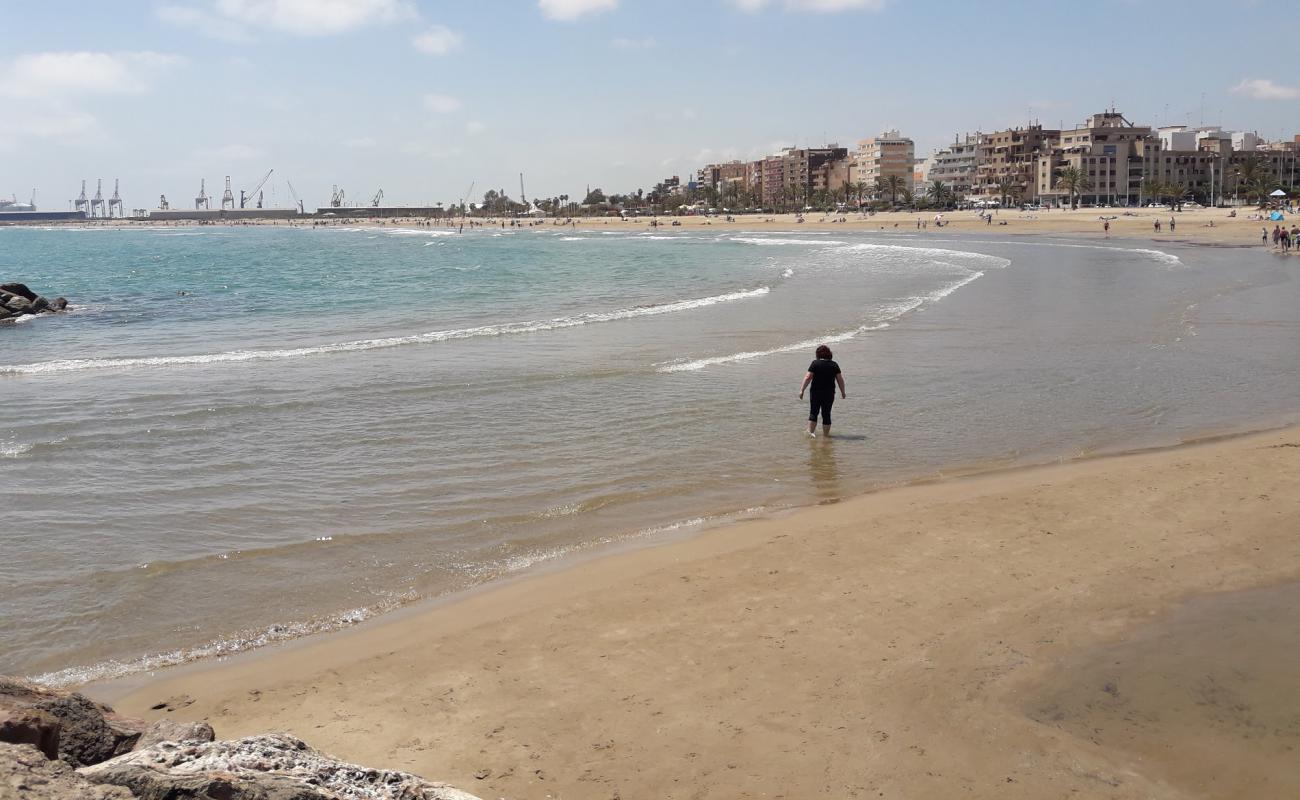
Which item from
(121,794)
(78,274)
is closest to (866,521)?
(121,794)

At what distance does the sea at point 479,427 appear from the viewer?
8.54 metres

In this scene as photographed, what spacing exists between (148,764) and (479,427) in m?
11.1

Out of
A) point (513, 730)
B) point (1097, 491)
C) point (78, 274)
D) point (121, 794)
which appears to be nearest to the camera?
point (121, 794)

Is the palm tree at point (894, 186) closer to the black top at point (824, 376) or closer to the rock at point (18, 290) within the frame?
the rock at point (18, 290)

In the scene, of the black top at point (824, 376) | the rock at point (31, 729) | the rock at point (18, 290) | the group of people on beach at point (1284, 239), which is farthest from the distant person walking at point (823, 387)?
the group of people on beach at point (1284, 239)

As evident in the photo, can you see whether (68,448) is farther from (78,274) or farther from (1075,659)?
(78,274)

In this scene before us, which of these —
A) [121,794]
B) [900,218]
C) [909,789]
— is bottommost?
[909,789]

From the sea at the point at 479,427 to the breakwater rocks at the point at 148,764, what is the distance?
302 centimetres

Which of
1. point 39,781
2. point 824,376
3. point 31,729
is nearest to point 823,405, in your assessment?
point 824,376

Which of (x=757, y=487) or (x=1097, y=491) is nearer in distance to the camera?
(x=1097, y=491)

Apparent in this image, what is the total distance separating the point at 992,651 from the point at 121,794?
5.37 metres

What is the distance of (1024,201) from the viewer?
502 ft

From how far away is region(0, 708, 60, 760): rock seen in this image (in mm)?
3666

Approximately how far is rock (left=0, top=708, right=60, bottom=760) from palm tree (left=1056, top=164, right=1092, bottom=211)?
144866 millimetres
